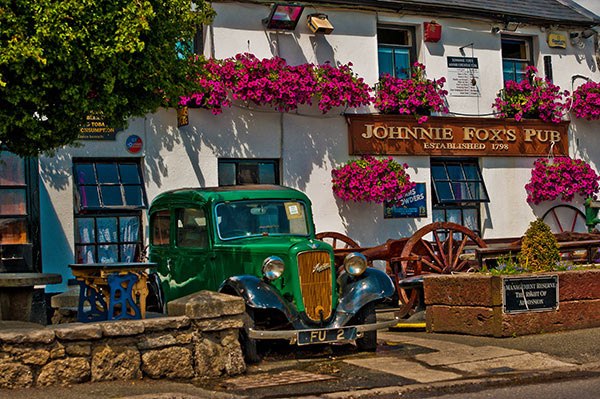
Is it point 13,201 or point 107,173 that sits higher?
point 107,173

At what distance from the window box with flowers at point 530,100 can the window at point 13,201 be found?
28.6 feet

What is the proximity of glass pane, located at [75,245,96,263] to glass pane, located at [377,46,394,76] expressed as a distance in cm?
613

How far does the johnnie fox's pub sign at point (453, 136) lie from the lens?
15508 mm

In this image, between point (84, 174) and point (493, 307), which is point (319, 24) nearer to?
point (84, 174)

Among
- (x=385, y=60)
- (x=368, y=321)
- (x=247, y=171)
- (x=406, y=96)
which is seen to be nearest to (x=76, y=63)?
(x=368, y=321)

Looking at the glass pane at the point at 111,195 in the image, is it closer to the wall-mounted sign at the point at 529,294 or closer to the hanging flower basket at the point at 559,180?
the wall-mounted sign at the point at 529,294

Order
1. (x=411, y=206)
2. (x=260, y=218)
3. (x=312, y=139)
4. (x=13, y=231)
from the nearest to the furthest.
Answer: (x=260, y=218) → (x=13, y=231) → (x=312, y=139) → (x=411, y=206)

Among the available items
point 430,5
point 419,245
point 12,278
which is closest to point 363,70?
point 430,5

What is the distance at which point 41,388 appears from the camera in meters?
7.53

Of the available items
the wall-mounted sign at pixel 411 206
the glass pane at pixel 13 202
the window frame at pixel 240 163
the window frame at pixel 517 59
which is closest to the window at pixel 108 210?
the glass pane at pixel 13 202

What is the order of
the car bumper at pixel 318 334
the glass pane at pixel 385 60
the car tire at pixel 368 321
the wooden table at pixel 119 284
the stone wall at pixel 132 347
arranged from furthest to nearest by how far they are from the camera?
the glass pane at pixel 385 60 < the car tire at pixel 368 321 < the car bumper at pixel 318 334 < the wooden table at pixel 119 284 < the stone wall at pixel 132 347

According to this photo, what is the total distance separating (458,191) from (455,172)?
1.30ft

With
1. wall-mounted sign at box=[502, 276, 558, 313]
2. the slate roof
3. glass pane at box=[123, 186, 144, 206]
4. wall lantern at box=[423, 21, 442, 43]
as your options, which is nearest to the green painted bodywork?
wall-mounted sign at box=[502, 276, 558, 313]

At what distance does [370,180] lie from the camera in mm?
14828
